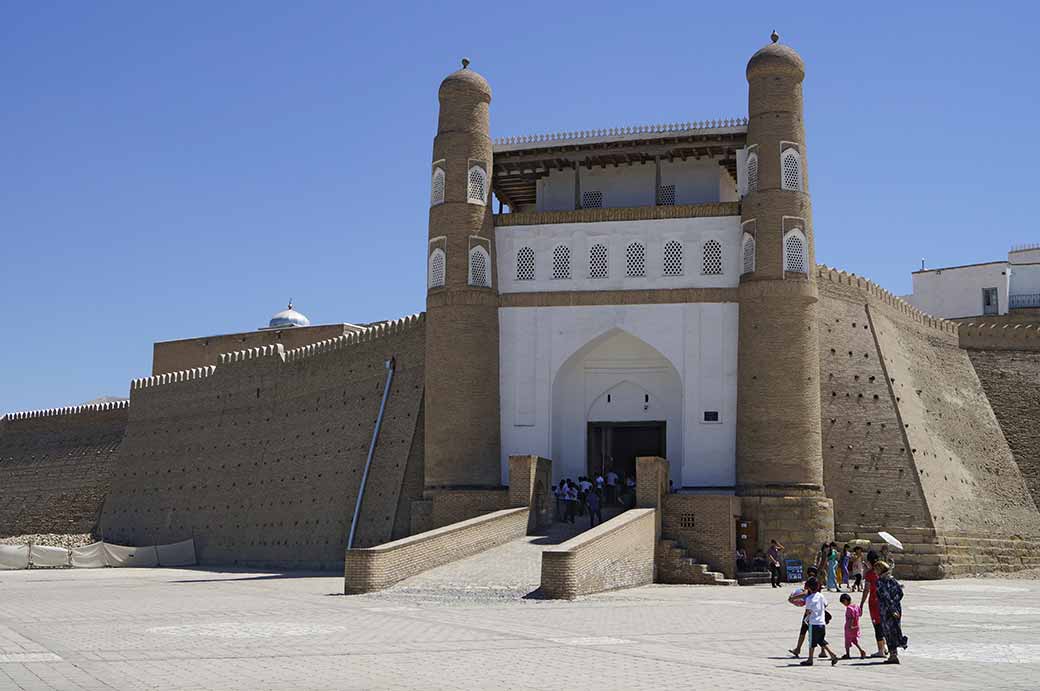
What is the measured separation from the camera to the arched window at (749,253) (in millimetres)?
21828

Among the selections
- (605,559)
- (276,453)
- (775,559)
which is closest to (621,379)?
(775,559)

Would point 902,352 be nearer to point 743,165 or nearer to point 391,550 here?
point 743,165

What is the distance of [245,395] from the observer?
30.2 metres

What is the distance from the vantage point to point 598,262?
2309 centimetres

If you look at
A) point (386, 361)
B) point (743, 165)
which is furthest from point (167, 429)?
point (743, 165)

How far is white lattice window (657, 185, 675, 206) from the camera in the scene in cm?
2406

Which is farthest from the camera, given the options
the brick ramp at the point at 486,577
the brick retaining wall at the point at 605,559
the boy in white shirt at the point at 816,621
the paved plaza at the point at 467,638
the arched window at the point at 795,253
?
the arched window at the point at 795,253

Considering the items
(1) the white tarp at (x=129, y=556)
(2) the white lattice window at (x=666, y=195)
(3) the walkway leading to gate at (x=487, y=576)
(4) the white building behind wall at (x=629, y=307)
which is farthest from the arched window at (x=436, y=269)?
(1) the white tarp at (x=129, y=556)

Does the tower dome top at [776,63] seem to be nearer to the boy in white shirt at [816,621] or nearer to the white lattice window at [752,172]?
the white lattice window at [752,172]

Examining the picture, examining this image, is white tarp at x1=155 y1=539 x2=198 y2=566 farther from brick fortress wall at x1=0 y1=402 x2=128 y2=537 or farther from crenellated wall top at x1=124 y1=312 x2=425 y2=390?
brick fortress wall at x1=0 y1=402 x2=128 y2=537

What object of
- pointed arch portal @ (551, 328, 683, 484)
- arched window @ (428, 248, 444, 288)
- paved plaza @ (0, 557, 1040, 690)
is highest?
arched window @ (428, 248, 444, 288)

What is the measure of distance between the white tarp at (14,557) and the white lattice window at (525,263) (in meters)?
11.1

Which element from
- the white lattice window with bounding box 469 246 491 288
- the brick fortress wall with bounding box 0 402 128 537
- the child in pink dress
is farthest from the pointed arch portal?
the brick fortress wall with bounding box 0 402 128 537

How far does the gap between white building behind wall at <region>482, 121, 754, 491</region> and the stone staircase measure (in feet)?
8.69
